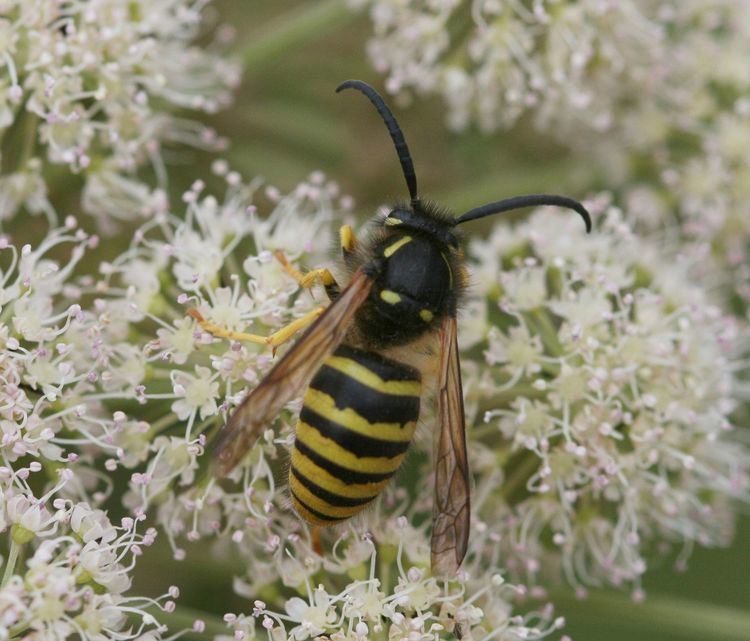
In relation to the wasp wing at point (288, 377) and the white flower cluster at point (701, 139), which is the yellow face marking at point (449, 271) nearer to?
the wasp wing at point (288, 377)

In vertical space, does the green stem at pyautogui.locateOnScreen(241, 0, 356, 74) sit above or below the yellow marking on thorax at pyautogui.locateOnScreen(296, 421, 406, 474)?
above

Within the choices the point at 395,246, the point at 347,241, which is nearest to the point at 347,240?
the point at 347,241

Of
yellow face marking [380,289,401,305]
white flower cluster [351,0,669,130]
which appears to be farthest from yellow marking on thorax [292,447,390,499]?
white flower cluster [351,0,669,130]

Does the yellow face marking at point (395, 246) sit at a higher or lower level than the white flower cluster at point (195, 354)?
higher

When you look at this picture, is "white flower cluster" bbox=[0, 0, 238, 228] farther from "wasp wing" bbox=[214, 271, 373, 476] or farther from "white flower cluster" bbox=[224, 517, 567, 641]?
"white flower cluster" bbox=[224, 517, 567, 641]

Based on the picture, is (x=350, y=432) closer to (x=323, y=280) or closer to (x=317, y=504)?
(x=317, y=504)

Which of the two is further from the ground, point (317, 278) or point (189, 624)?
point (317, 278)

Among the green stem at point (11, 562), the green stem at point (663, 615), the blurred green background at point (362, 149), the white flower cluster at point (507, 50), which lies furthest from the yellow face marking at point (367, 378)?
the blurred green background at point (362, 149)
